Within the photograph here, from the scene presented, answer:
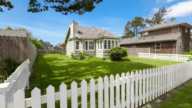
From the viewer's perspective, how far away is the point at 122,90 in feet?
9.07

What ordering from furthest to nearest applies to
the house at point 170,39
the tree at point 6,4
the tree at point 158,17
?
1. the tree at point 158,17
2. the house at point 170,39
3. the tree at point 6,4

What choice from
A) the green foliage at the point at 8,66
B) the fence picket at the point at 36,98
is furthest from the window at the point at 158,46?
the fence picket at the point at 36,98

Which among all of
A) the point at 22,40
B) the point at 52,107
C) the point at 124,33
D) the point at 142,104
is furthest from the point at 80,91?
the point at 124,33

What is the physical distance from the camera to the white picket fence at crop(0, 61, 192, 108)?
1.56 meters

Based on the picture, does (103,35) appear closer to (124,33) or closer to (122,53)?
(122,53)

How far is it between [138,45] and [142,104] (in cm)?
2544

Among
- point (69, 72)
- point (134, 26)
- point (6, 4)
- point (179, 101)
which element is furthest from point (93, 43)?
point (134, 26)

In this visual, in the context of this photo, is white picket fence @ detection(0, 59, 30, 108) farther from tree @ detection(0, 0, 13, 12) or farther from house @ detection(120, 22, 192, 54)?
house @ detection(120, 22, 192, 54)

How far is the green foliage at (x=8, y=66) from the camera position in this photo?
14.9 feet

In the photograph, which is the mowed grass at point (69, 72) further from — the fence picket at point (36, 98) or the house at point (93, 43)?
the house at point (93, 43)

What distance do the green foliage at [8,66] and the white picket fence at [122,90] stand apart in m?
4.15

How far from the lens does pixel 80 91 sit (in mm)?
2000

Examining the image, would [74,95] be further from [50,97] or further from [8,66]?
[8,66]

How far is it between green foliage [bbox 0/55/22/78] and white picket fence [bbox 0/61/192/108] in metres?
4.15
